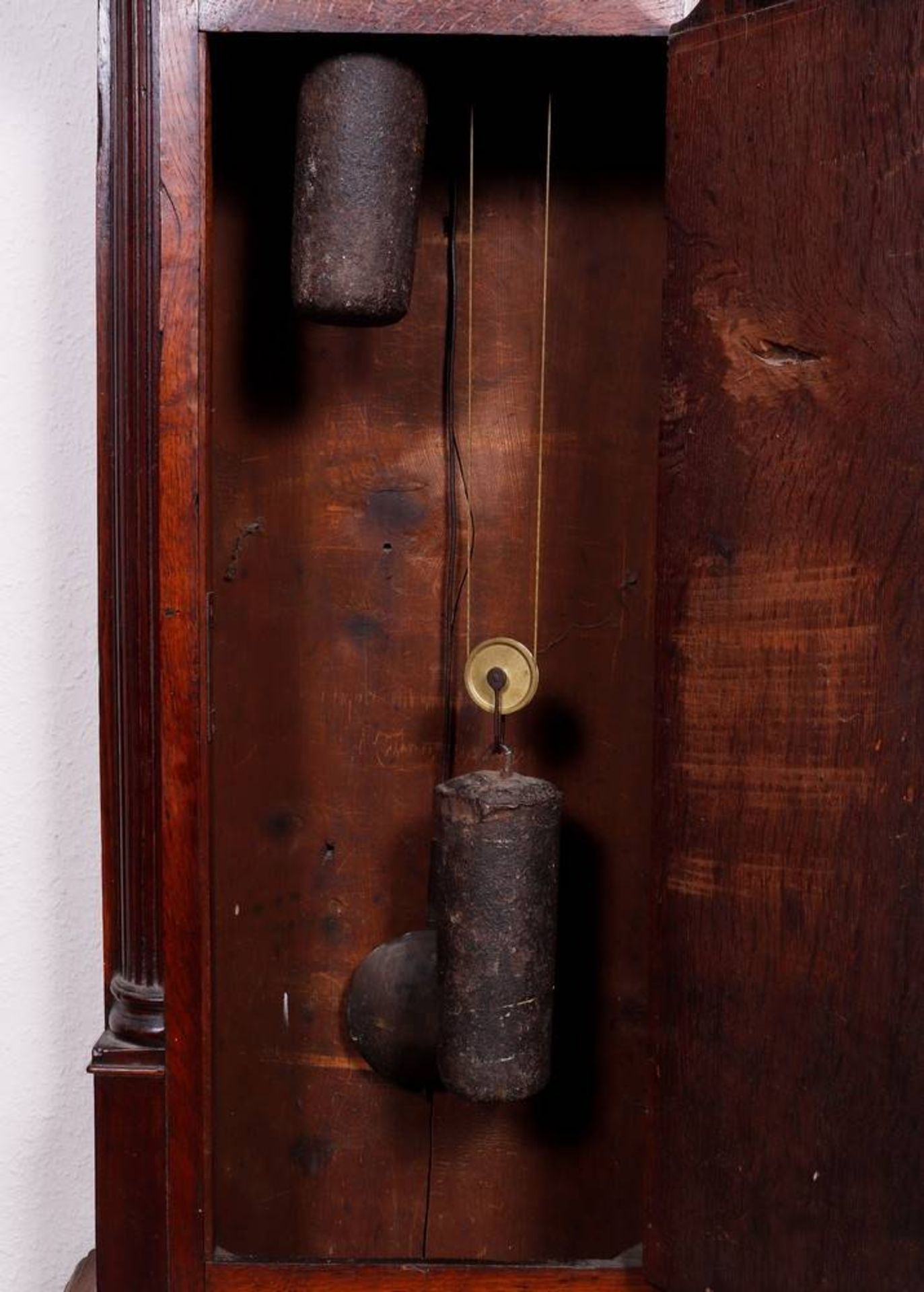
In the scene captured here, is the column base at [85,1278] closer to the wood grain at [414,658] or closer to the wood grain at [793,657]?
the wood grain at [414,658]

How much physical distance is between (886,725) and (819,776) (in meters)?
0.06

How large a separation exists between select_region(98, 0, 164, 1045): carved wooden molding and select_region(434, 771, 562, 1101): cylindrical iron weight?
23 cm

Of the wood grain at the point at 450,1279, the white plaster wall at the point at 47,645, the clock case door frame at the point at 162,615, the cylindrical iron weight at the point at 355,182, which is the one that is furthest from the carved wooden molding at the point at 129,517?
the white plaster wall at the point at 47,645

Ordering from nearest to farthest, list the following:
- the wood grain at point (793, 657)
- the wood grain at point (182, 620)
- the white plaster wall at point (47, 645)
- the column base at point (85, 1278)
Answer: the wood grain at point (793, 657) → the wood grain at point (182, 620) → the column base at point (85, 1278) → the white plaster wall at point (47, 645)

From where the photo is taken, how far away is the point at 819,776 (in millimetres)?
963

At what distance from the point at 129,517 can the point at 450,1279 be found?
64 centimetres

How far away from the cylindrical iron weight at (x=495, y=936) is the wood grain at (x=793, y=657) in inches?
4.8

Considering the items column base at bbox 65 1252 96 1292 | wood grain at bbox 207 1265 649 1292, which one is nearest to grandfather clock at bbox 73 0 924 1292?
wood grain at bbox 207 1265 649 1292

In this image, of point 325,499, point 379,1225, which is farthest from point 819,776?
point 379,1225

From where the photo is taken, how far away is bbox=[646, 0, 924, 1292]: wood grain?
36.6 inches

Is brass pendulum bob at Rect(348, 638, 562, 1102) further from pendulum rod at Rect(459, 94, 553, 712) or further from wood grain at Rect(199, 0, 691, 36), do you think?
wood grain at Rect(199, 0, 691, 36)

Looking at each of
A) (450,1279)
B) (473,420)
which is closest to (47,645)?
(473,420)

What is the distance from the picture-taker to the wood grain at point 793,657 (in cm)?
93

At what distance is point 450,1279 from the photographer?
3.62 ft
